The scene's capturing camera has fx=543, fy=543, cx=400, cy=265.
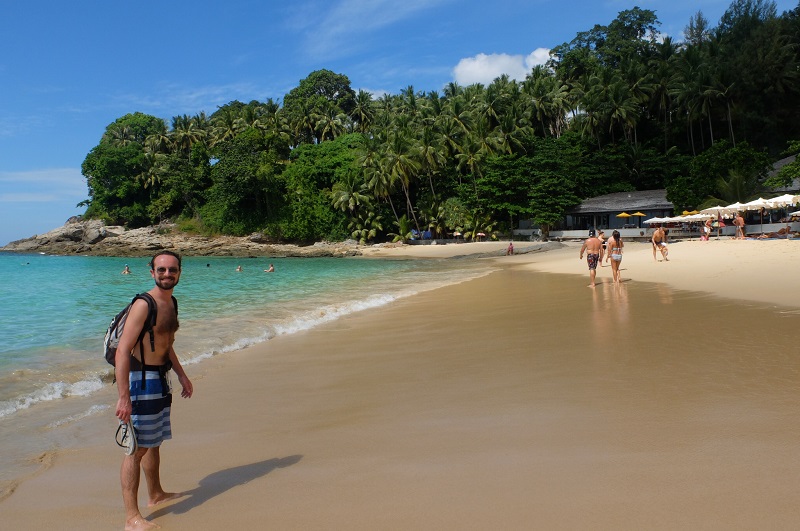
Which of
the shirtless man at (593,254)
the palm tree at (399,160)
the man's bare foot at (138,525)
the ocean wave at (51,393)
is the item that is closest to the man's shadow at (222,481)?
the man's bare foot at (138,525)

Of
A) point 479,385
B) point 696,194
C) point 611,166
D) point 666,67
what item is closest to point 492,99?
point 611,166

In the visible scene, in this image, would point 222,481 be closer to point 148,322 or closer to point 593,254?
point 148,322

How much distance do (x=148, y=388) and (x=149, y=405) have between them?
10cm

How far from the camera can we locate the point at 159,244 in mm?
59844

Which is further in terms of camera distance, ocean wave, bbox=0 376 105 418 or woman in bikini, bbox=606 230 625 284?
woman in bikini, bbox=606 230 625 284

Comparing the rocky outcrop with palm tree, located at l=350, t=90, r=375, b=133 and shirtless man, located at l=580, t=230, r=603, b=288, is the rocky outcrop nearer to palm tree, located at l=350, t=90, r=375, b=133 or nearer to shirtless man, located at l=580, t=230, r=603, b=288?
palm tree, located at l=350, t=90, r=375, b=133

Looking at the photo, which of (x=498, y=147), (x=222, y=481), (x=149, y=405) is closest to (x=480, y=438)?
(x=222, y=481)

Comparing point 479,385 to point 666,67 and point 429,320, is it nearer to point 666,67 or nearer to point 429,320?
point 429,320

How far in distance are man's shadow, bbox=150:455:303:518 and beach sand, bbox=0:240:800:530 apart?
0.01 meters

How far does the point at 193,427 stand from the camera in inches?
186

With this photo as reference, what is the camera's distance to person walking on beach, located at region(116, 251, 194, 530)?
3023 millimetres

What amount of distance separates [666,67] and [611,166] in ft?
36.5

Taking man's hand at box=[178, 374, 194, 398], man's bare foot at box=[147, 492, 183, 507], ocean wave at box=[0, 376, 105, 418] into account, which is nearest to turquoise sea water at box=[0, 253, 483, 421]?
ocean wave at box=[0, 376, 105, 418]

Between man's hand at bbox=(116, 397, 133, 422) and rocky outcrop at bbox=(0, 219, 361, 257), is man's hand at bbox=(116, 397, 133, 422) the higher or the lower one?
the lower one
